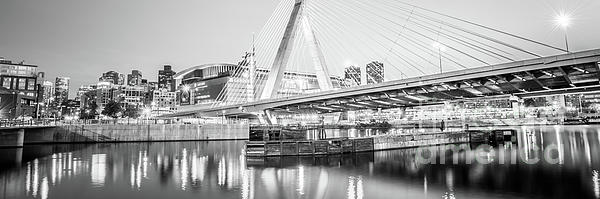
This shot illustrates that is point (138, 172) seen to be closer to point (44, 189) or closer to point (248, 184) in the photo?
point (44, 189)

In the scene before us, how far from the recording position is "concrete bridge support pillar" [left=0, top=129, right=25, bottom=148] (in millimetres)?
35906

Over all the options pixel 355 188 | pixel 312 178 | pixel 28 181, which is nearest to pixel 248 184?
pixel 312 178

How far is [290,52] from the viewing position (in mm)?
47000

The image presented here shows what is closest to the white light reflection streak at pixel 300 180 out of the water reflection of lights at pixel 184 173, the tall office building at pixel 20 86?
the water reflection of lights at pixel 184 173

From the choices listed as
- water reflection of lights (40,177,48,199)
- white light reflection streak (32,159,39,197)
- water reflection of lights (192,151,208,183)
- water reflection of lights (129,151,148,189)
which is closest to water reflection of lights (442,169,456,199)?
water reflection of lights (192,151,208,183)

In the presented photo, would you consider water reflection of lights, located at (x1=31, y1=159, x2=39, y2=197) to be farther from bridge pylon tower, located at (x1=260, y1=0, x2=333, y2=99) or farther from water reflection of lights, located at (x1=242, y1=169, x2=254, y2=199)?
bridge pylon tower, located at (x1=260, y1=0, x2=333, y2=99)

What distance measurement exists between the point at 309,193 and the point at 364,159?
11.6m

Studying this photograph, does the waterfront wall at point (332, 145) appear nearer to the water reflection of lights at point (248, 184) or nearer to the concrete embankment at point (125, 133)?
the water reflection of lights at point (248, 184)

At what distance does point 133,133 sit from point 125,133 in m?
1.00

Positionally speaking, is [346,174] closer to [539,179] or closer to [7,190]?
[539,179]

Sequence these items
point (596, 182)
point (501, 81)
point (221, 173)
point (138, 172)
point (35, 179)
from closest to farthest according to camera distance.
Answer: point (596, 182) → point (35, 179) → point (221, 173) → point (138, 172) → point (501, 81)

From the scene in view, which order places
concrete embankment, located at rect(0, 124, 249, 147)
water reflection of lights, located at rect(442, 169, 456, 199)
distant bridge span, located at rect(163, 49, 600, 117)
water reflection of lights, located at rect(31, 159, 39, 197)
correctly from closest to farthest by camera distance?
water reflection of lights, located at rect(442, 169, 456, 199)
water reflection of lights, located at rect(31, 159, 39, 197)
distant bridge span, located at rect(163, 49, 600, 117)
concrete embankment, located at rect(0, 124, 249, 147)

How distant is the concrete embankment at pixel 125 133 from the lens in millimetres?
41625

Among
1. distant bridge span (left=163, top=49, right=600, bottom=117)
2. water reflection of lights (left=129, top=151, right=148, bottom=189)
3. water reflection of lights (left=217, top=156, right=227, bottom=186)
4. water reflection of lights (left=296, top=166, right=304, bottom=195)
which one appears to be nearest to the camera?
water reflection of lights (left=296, top=166, right=304, bottom=195)
